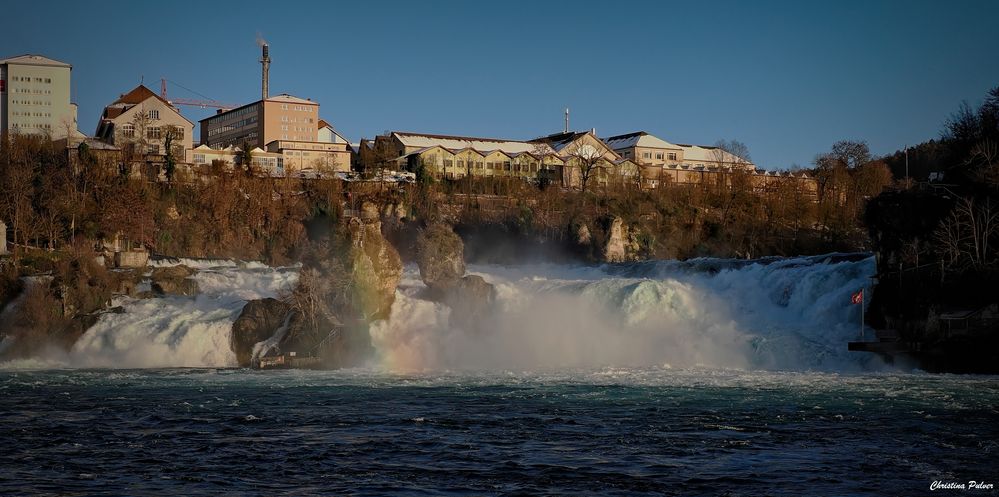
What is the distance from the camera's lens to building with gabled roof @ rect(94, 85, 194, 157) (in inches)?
3494

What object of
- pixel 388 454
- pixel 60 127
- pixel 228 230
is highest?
pixel 60 127

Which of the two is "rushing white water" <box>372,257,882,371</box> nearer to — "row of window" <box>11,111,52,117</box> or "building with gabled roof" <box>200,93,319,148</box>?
"building with gabled roof" <box>200,93,319,148</box>

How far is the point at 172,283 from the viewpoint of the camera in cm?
5019

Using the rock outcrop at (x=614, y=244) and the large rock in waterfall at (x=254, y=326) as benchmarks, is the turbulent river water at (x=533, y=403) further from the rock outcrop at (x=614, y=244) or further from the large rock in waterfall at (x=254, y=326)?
the rock outcrop at (x=614, y=244)

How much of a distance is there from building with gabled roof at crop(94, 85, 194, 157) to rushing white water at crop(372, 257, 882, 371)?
47348mm

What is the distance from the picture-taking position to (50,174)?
74.9 metres

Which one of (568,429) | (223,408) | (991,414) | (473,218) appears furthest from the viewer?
(473,218)

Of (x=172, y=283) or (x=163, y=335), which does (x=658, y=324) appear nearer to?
(x=163, y=335)

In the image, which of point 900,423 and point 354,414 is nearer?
point 900,423

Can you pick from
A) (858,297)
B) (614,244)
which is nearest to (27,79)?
(614,244)

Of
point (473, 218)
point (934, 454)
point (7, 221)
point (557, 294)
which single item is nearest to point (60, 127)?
point (7, 221)

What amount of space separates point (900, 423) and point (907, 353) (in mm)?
14333

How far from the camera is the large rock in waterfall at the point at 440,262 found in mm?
47406

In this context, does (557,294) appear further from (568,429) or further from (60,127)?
(60,127)
